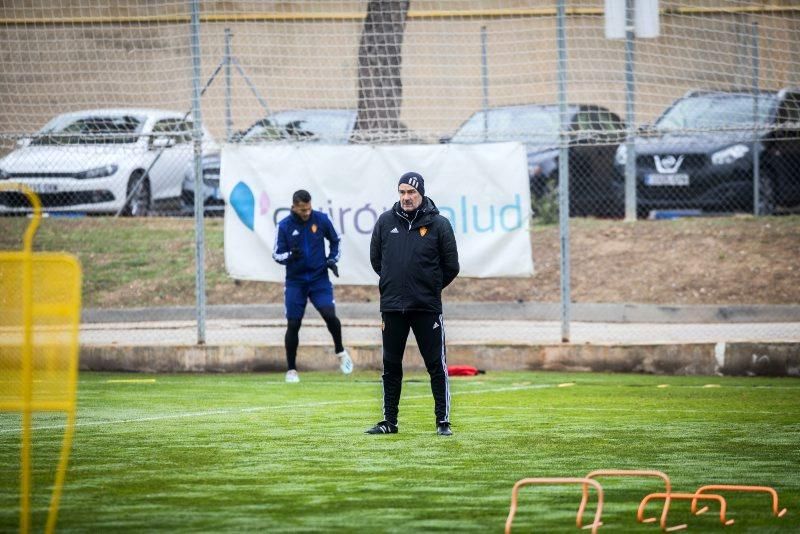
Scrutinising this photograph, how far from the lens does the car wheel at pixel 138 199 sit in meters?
19.8

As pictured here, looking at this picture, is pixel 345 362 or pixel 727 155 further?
pixel 727 155

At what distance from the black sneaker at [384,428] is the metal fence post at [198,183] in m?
6.26

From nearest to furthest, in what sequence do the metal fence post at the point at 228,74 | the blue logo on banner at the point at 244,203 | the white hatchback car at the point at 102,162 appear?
the blue logo on banner at the point at 244,203, the white hatchback car at the point at 102,162, the metal fence post at the point at 228,74

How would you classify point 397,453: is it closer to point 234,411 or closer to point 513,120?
point 234,411

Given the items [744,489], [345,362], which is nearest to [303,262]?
[345,362]

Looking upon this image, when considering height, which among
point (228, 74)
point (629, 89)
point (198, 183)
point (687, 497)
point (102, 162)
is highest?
point (228, 74)

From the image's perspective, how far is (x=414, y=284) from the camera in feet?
35.6

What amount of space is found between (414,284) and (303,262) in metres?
5.03

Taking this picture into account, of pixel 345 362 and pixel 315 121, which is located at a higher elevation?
pixel 315 121

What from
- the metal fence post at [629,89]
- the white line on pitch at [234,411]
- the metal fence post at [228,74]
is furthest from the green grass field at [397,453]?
the metal fence post at [228,74]

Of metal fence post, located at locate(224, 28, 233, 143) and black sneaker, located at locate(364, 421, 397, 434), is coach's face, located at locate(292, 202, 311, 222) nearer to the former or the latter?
metal fence post, located at locate(224, 28, 233, 143)

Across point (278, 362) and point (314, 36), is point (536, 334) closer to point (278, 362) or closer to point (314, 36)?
point (278, 362)

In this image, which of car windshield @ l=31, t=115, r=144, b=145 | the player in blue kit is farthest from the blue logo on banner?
the player in blue kit

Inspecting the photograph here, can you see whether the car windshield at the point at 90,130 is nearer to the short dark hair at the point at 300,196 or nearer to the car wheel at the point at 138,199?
the car wheel at the point at 138,199
